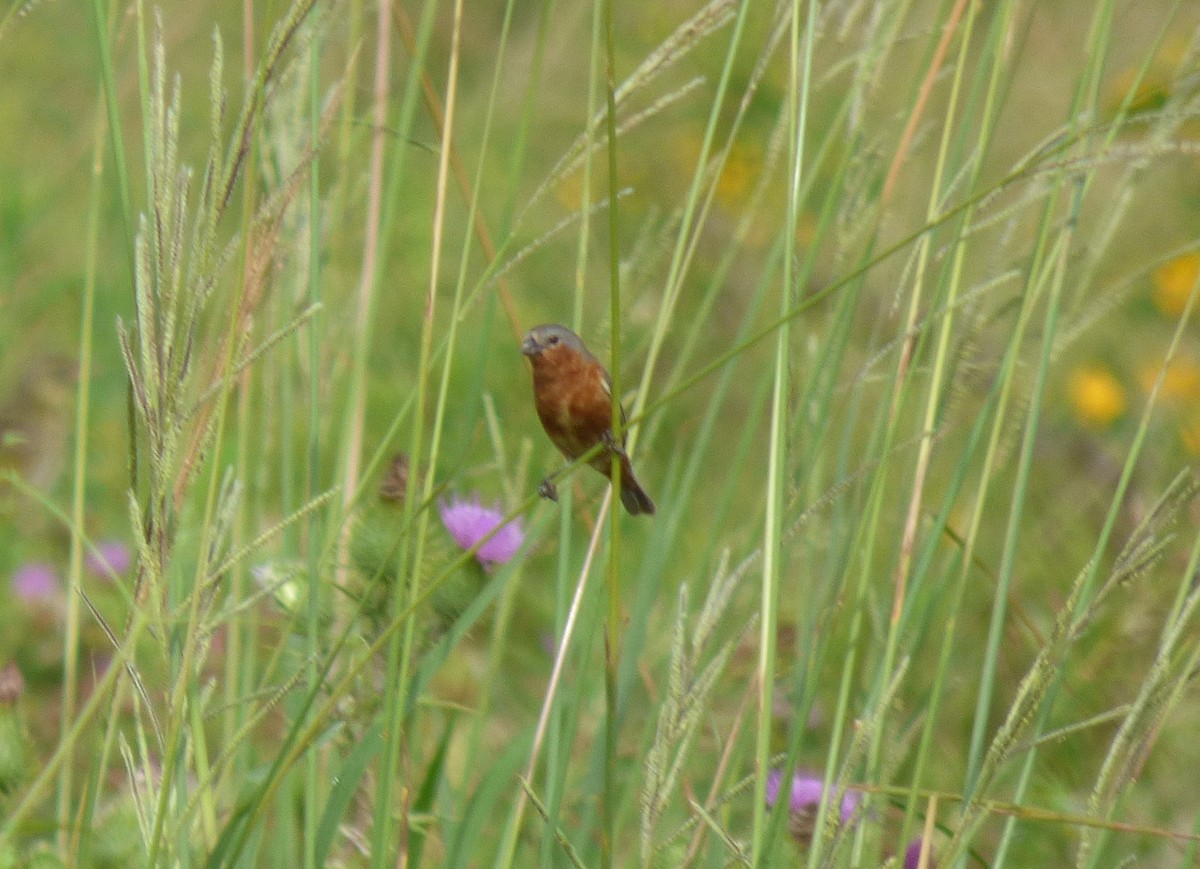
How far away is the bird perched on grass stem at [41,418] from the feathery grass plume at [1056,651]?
2.59 metres

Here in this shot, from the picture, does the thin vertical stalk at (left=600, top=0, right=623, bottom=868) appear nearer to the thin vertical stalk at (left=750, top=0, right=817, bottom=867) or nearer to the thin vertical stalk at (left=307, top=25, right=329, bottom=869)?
the thin vertical stalk at (left=750, top=0, right=817, bottom=867)

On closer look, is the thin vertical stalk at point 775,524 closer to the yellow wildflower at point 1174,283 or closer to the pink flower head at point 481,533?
the pink flower head at point 481,533

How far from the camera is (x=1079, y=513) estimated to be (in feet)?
9.90

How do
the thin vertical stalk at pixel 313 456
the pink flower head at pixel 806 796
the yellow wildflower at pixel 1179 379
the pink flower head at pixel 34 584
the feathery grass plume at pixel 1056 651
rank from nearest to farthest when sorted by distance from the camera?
1. the feathery grass plume at pixel 1056 651
2. the thin vertical stalk at pixel 313 456
3. the pink flower head at pixel 806 796
4. the pink flower head at pixel 34 584
5. the yellow wildflower at pixel 1179 379

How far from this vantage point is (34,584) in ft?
8.98

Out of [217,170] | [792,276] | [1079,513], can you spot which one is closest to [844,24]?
[792,276]

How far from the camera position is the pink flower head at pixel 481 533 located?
1687 mm

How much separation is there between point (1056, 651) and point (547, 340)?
1.08 m

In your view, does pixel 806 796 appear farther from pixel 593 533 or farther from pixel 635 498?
pixel 635 498

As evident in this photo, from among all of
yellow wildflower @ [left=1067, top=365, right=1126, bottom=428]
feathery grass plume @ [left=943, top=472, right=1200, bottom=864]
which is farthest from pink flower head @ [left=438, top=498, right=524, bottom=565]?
yellow wildflower @ [left=1067, top=365, right=1126, bottom=428]

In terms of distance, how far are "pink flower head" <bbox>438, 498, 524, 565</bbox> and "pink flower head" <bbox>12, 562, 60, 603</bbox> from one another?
1.32 m

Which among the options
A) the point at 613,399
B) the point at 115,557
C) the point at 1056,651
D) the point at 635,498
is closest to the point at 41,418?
the point at 115,557

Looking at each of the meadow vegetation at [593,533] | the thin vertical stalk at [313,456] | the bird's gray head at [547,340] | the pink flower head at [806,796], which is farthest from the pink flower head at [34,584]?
the pink flower head at [806,796]

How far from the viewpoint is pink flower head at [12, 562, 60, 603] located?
273 cm
